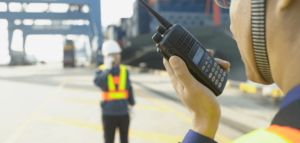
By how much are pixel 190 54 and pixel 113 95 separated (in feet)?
8.37

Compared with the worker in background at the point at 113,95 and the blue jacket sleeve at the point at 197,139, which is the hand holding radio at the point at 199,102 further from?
the worker in background at the point at 113,95

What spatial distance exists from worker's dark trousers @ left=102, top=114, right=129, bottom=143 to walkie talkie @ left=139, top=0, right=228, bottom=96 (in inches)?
97.6

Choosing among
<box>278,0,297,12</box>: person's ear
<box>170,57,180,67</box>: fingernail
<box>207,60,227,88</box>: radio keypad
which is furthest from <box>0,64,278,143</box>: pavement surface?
<box>278,0,297,12</box>: person's ear

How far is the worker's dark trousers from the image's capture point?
3.27m

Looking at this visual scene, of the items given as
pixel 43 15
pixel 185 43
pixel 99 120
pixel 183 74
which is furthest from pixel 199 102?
pixel 43 15

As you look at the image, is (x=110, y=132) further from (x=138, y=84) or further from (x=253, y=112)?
(x=138, y=84)

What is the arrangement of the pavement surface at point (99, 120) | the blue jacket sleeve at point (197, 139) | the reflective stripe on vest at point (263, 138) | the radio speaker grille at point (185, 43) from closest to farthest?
1. the reflective stripe on vest at point (263, 138)
2. the blue jacket sleeve at point (197, 139)
3. the radio speaker grille at point (185, 43)
4. the pavement surface at point (99, 120)

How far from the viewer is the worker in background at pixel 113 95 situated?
10.8 feet

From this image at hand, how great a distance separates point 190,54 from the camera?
0.98 m

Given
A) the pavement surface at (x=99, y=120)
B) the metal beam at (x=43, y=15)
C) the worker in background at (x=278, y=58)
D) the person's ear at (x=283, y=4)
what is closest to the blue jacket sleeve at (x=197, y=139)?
the worker in background at (x=278, y=58)

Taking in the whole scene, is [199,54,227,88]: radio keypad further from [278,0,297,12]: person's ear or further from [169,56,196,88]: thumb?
[278,0,297,12]: person's ear

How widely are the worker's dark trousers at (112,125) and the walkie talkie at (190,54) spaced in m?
2.48

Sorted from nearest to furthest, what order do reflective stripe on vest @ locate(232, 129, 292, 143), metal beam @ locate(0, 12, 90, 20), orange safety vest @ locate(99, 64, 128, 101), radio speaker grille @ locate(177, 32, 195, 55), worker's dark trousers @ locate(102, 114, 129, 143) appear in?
1. reflective stripe on vest @ locate(232, 129, 292, 143)
2. radio speaker grille @ locate(177, 32, 195, 55)
3. worker's dark trousers @ locate(102, 114, 129, 143)
4. orange safety vest @ locate(99, 64, 128, 101)
5. metal beam @ locate(0, 12, 90, 20)

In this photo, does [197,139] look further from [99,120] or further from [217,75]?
[99,120]
